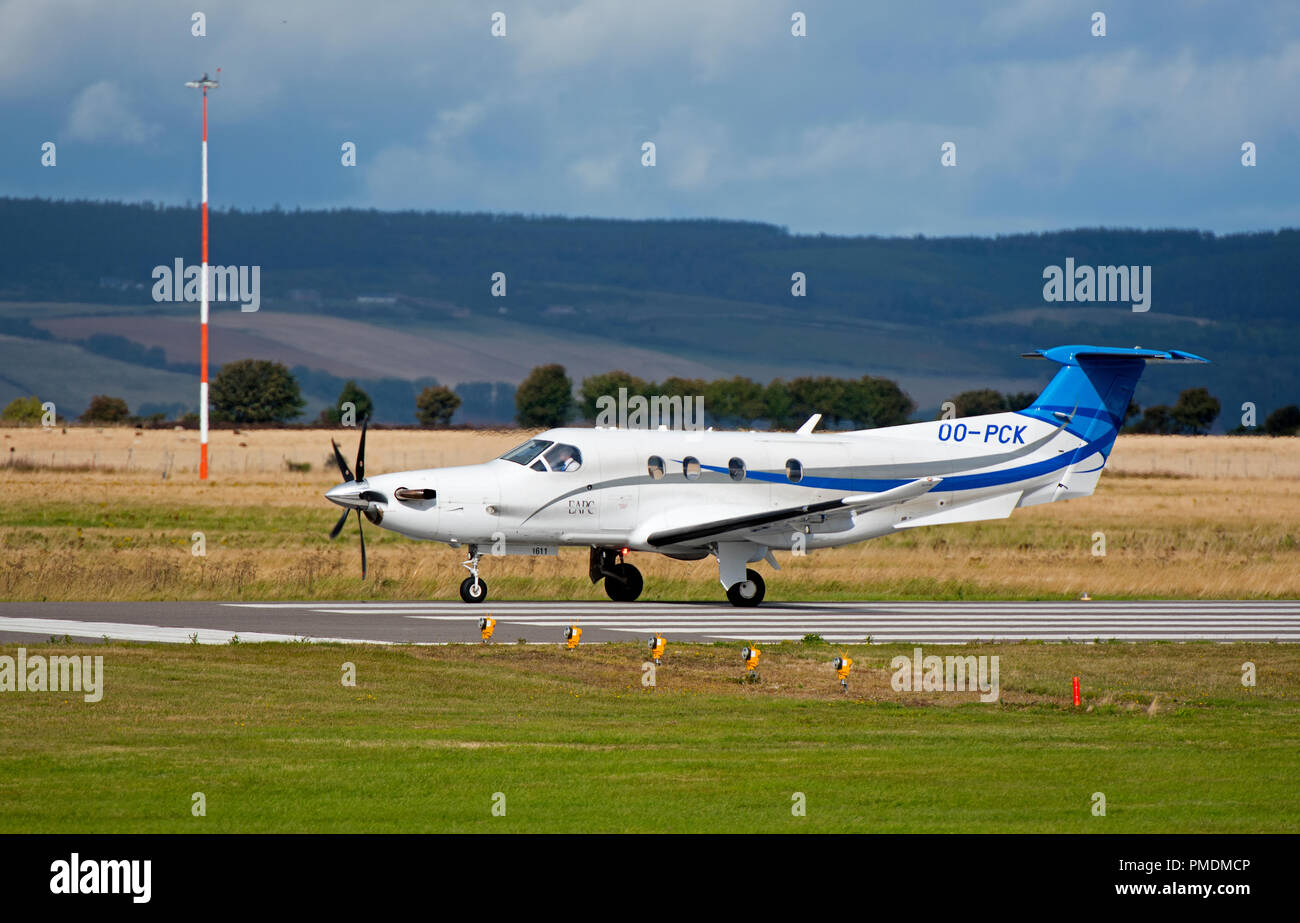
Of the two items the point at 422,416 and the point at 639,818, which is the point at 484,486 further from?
the point at 422,416

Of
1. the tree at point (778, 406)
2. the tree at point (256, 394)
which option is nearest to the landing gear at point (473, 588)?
the tree at point (256, 394)

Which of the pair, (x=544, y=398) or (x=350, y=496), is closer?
(x=350, y=496)

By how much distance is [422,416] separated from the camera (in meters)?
146

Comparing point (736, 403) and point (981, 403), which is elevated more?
point (736, 403)

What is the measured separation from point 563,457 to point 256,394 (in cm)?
11348

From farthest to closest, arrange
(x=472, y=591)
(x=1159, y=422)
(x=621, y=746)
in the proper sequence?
1. (x=1159, y=422)
2. (x=472, y=591)
3. (x=621, y=746)

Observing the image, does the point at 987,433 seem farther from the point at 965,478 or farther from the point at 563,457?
the point at 563,457

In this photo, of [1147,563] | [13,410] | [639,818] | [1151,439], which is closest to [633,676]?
[639,818]

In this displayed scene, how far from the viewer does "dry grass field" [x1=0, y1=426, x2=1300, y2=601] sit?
31.0 m

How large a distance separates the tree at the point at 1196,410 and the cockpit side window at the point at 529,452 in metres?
123

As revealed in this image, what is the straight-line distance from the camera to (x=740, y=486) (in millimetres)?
29609

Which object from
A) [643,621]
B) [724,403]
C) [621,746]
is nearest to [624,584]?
[643,621]

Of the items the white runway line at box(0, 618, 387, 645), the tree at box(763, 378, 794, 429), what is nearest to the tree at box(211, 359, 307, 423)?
the tree at box(763, 378, 794, 429)
